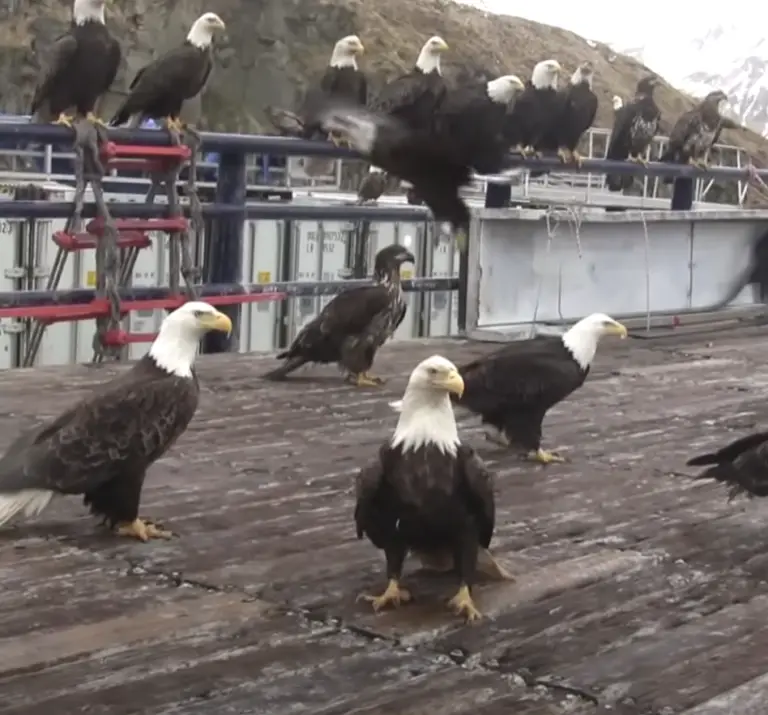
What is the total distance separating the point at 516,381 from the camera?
6.04 meters

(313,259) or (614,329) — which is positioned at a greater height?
(614,329)

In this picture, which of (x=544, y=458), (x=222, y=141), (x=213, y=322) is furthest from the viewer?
(x=222, y=141)

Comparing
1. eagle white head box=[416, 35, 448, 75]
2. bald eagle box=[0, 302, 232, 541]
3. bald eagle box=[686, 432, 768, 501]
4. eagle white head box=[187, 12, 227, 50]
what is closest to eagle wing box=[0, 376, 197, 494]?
bald eagle box=[0, 302, 232, 541]

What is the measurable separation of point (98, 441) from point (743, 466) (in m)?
2.19

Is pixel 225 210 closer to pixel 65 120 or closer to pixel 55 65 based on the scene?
pixel 65 120

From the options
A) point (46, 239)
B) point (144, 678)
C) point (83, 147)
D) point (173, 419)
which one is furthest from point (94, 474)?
point (46, 239)

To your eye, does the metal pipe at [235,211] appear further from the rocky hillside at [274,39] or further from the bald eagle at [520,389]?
the rocky hillside at [274,39]

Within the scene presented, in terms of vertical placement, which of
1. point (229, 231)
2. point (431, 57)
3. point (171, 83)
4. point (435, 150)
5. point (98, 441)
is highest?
point (431, 57)

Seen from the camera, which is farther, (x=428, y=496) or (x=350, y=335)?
(x=350, y=335)

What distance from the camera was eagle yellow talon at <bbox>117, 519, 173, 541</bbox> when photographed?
14.9 ft

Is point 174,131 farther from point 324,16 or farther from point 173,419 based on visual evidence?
point 324,16

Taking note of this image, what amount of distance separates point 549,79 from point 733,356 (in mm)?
3261

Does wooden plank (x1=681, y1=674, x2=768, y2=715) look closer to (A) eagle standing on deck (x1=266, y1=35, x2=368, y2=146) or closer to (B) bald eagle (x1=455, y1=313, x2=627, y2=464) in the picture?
(B) bald eagle (x1=455, y1=313, x2=627, y2=464)

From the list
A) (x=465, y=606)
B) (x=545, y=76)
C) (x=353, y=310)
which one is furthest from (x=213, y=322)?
(x=545, y=76)
